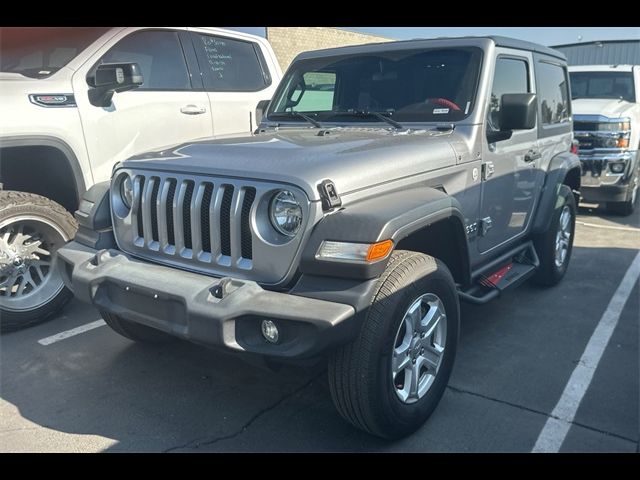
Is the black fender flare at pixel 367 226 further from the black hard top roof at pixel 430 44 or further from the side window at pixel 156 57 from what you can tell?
the side window at pixel 156 57

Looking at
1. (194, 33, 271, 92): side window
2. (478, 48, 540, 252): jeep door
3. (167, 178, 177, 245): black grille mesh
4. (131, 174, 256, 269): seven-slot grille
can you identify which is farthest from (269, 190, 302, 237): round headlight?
(194, 33, 271, 92): side window

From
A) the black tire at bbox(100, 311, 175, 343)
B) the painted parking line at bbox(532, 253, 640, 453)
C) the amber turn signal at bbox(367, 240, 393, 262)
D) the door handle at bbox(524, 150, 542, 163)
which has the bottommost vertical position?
the painted parking line at bbox(532, 253, 640, 453)

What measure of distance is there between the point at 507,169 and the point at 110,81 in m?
3.03

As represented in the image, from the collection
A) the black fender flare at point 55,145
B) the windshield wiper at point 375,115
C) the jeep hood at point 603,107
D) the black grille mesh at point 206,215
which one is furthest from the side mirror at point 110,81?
the jeep hood at point 603,107

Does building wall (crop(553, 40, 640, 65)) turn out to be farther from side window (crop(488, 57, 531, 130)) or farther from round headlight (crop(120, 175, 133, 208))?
round headlight (crop(120, 175, 133, 208))

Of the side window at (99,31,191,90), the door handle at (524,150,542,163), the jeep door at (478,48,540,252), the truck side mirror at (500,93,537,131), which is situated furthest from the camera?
the side window at (99,31,191,90)

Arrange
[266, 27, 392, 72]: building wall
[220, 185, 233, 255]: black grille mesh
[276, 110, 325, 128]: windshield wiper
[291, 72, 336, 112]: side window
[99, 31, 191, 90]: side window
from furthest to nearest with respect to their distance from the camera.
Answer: [266, 27, 392, 72]: building wall < [99, 31, 191, 90]: side window < [291, 72, 336, 112]: side window < [276, 110, 325, 128]: windshield wiper < [220, 185, 233, 255]: black grille mesh

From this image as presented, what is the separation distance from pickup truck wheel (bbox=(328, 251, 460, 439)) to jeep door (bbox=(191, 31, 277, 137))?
318cm

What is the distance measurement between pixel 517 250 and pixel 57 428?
3494 mm

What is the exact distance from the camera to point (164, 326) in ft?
8.91

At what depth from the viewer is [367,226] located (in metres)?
2.52

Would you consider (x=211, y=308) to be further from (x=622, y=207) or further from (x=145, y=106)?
(x=622, y=207)

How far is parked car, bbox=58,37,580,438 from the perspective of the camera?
8.23ft
